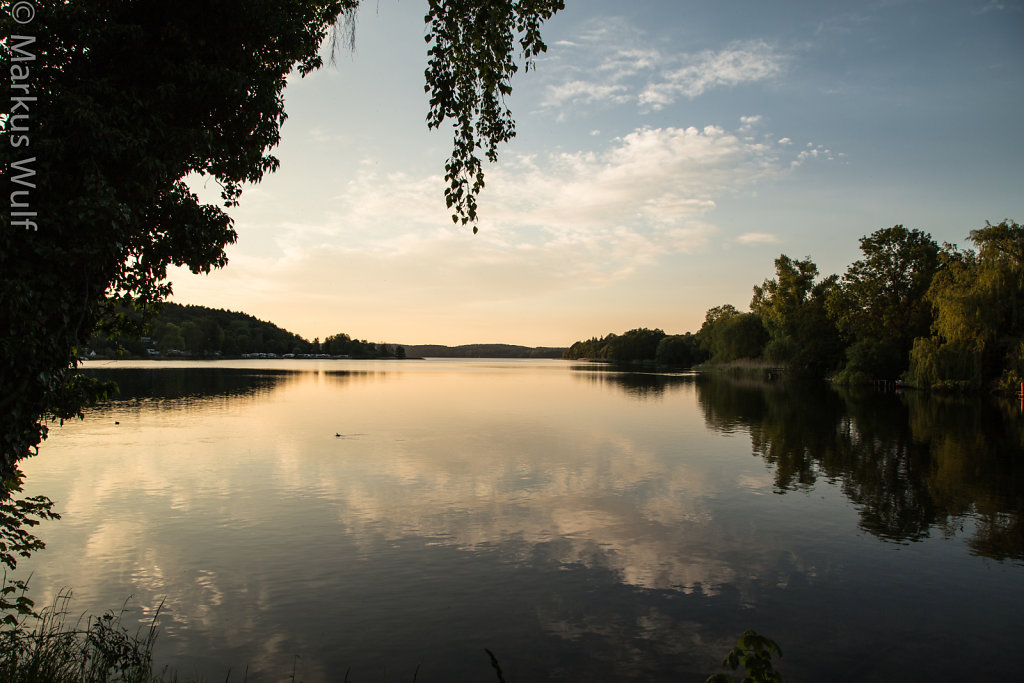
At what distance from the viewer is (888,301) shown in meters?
68.4

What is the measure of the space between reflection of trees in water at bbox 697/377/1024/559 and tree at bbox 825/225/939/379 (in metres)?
25.1

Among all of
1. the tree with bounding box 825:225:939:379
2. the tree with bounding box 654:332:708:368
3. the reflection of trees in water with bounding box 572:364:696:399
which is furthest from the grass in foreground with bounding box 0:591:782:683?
the tree with bounding box 654:332:708:368

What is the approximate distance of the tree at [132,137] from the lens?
236 inches

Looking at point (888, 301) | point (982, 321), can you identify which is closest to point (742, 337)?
point (888, 301)

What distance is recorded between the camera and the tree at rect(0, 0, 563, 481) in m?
5.98

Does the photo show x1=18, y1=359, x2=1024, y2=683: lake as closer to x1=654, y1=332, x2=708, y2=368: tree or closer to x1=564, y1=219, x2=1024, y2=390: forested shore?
x1=564, y1=219, x2=1024, y2=390: forested shore

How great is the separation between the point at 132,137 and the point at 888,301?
254ft

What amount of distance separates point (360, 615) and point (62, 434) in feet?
74.5

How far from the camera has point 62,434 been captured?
2481cm

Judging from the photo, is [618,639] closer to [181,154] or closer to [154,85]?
[181,154]

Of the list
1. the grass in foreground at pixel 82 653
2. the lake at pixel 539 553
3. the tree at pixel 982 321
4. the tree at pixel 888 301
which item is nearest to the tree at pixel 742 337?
the tree at pixel 888 301

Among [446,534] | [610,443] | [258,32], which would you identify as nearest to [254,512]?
[446,534]

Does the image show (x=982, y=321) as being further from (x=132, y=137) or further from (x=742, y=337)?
(x=742, y=337)

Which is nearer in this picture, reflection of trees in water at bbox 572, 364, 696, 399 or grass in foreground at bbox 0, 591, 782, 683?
grass in foreground at bbox 0, 591, 782, 683
